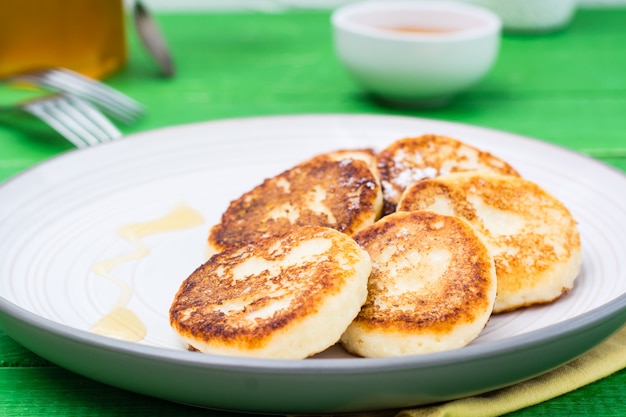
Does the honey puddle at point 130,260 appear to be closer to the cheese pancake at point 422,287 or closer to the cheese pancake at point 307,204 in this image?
the cheese pancake at point 307,204

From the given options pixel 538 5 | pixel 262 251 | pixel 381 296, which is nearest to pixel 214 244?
pixel 262 251

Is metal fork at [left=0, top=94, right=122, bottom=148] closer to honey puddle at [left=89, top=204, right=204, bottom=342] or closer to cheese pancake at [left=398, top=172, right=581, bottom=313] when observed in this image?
honey puddle at [left=89, top=204, right=204, bottom=342]

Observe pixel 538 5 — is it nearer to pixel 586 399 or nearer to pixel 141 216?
pixel 141 216

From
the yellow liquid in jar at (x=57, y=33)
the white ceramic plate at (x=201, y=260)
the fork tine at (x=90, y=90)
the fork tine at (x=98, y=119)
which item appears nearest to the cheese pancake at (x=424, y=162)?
the white ceramic plate at (x=201, y=260)

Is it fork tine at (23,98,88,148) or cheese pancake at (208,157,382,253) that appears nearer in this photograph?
cheese pancake at (208,157,382,253)

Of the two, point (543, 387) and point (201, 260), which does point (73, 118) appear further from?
point (543, 387)

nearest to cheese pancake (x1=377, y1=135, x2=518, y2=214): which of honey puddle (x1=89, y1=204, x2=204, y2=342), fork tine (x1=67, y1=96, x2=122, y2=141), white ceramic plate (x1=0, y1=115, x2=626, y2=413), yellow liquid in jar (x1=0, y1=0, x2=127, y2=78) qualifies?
white ceramic plate (x1=0, y1=115, x2=626, y2=413)
